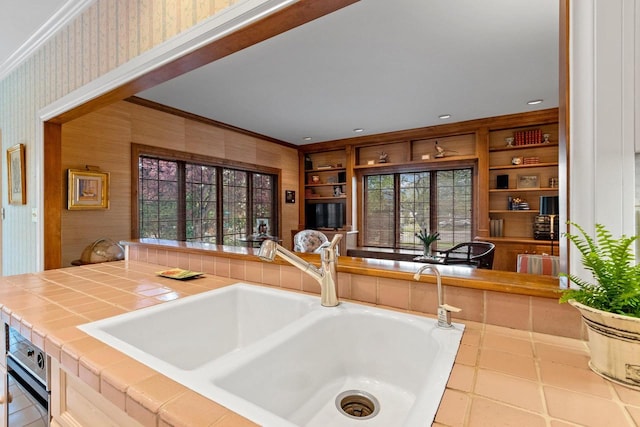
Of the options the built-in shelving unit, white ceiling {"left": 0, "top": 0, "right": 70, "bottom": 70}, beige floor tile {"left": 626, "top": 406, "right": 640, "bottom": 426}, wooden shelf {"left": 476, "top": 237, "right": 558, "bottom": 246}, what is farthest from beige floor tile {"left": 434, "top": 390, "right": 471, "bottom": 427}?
the built-in shelving unit

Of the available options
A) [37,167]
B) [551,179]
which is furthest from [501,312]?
[551,179]

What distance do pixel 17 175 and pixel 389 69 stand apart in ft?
12.1

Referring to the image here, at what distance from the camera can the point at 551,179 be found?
170 inches

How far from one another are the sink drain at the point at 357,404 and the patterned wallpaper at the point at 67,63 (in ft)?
4.80

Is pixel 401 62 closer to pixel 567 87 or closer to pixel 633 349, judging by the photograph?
pixel 567 87

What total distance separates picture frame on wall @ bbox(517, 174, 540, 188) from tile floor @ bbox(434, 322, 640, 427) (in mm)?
4430

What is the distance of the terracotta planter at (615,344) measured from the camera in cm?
58

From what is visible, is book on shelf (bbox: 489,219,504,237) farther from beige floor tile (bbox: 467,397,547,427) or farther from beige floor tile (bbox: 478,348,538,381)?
beige floor tile (bbox: 467,397,547,427)

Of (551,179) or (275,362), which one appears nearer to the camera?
(275,362)

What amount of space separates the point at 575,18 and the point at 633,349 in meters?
0.81

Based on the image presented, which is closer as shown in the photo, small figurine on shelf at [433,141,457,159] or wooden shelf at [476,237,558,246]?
wooden shelf at [476,237,558,246]

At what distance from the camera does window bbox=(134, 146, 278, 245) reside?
3770 millimetres

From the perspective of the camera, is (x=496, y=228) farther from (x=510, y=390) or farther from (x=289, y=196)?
(x=510, y=390)

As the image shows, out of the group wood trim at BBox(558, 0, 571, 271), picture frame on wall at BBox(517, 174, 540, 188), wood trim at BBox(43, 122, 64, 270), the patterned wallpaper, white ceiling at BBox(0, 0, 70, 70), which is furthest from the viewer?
picture frame on wall at BBox(517, 174, 540, 188)
